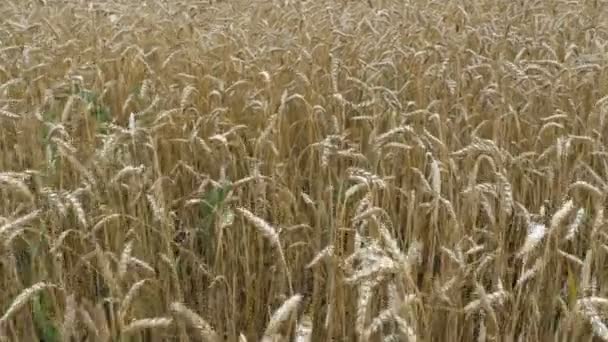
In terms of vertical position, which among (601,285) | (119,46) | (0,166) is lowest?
(601,285)

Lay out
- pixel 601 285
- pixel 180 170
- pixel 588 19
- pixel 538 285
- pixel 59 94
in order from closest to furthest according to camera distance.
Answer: pixel 538 285, pixel 601 285, pixel 180 170, pixel 59 94, pixel 588 19

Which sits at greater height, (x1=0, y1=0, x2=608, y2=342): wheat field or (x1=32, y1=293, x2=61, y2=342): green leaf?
(x1=0, y1=0, x2=608, y2=342): wheat field

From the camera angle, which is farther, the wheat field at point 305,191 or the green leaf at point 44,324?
the green leaf at point 44,324

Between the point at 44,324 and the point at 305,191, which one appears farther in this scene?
the point at 305,191

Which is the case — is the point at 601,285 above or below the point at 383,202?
below

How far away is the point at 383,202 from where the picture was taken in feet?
6.02

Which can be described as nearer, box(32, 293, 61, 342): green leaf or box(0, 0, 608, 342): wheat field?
box(0, 0, 608, 342): wheat field

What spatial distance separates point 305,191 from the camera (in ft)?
7.01

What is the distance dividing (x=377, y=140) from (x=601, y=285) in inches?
25.2

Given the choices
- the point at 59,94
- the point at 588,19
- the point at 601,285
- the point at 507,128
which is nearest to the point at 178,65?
the point at 59,94

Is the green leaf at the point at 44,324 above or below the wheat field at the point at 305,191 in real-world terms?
below

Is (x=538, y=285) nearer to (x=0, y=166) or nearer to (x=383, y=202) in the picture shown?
(x=383, y=202)

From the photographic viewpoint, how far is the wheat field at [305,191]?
4.41ft

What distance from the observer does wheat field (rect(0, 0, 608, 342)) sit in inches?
52.9
